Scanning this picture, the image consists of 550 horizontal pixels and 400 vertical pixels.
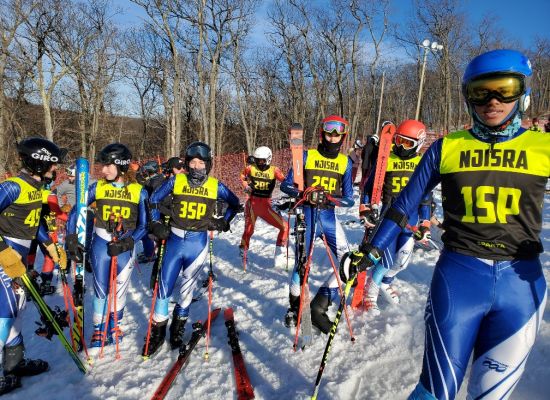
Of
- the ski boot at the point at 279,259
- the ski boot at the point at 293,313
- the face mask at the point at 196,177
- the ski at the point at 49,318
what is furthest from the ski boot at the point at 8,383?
the ski boot at the point at 279,259

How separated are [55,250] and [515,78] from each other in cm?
472

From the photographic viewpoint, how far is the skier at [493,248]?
189 cm

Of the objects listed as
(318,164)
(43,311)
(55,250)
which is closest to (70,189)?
(55,250)

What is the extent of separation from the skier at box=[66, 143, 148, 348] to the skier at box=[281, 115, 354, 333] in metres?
1.98

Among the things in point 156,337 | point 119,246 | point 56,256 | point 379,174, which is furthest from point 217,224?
point 379,174

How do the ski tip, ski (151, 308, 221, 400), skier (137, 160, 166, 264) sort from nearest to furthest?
ski (151, 308, 221, 400) < the ski tip < skier (137, 160, 166, 264)

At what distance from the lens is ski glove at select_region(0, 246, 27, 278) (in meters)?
3.24

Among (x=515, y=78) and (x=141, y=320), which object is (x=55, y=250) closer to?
(x=141, y=320)

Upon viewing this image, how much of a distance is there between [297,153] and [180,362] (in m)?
2.91

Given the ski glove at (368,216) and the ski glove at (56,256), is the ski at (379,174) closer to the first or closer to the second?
the ski glove at (368,216)

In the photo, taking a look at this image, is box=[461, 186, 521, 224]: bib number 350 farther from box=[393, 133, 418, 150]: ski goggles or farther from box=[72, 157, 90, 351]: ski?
box=[72, 157, 90, 351]: ski

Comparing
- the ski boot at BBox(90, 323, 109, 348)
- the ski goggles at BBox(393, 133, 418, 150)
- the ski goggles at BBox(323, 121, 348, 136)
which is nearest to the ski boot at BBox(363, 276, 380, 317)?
the ski goggles at BBox(393, 133, 418, 150)

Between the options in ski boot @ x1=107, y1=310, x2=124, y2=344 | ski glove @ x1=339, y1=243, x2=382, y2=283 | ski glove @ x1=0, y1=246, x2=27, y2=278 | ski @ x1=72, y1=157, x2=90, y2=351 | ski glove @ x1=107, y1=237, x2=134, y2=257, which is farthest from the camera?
ski boot @ x1=107, y1=310, x2=124, y2=344

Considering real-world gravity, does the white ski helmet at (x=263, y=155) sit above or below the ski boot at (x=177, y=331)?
above
